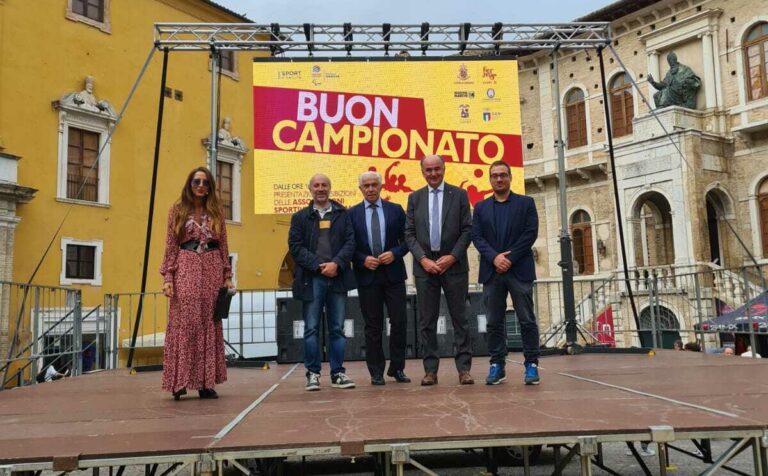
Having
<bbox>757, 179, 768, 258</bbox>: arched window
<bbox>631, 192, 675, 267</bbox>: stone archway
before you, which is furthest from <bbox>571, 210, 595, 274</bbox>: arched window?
<bbox>757, 179, 768, 258</bbox>: arched window

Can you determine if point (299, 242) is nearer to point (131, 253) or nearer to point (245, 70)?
point (131, 253)

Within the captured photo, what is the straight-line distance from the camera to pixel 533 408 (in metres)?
3.96

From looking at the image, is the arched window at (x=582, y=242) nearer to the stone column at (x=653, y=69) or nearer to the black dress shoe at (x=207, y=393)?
the stone column at (x=653, y=69)

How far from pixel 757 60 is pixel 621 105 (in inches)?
192

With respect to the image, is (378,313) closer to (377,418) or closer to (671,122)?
(377,418)

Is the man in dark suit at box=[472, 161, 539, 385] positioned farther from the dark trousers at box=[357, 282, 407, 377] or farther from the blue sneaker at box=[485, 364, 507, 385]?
the dark trousers at box=[357, 282, 407, 377]

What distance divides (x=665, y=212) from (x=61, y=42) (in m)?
20.3

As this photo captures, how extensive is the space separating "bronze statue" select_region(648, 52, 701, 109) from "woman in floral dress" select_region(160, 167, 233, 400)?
68.2 ft

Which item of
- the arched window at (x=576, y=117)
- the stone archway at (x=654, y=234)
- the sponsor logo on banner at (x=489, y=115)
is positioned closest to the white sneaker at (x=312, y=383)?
the sponsor logo on banner at (x=489, y=115)

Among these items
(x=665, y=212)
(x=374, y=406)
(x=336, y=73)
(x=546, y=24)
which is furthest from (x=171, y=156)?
(x=374, y=406)

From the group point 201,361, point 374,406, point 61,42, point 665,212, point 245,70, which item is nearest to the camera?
point 374,406

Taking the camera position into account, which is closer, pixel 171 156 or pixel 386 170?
pixel 386 170

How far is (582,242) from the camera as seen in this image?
85.3ft

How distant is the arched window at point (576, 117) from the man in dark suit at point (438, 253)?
71.5 ft
